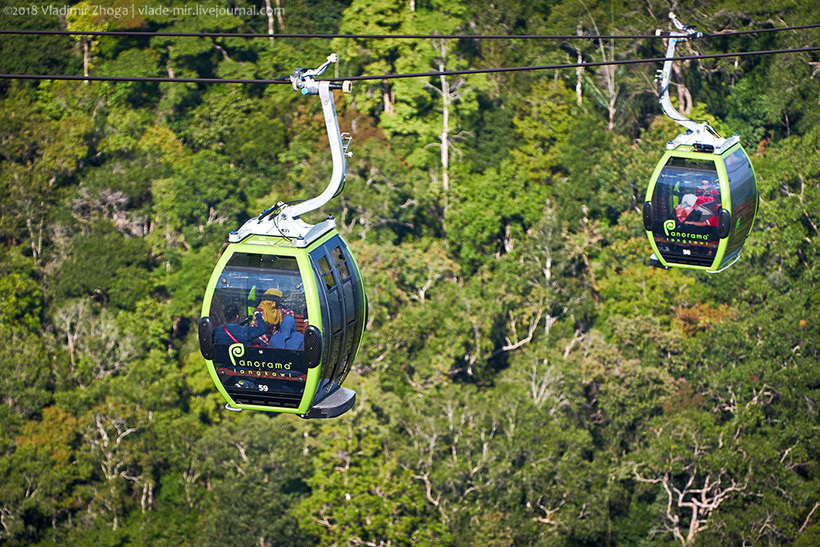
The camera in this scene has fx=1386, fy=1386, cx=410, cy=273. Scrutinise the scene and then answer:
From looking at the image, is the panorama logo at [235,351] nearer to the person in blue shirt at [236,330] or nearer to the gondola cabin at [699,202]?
the person in blue shirt at [236,330]

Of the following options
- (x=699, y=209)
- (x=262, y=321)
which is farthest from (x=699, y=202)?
(x=262, y=321)

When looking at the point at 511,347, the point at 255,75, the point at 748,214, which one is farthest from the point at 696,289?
the point at 748,214

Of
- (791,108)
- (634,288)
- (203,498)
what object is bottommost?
(203,498)

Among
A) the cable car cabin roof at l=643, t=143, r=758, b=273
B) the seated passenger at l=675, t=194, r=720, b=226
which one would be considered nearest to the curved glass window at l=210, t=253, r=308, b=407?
the cable car cabin roof at l=643, t=143, r=758, b=273

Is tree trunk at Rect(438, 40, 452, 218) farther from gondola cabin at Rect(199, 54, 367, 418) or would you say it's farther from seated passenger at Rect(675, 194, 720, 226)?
gondola cabin at Rect(199, 54, 367, 418)

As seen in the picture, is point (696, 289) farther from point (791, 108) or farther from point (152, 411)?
point (152, 411)

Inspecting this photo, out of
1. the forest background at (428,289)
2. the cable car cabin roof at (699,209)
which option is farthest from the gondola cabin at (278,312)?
the forest background at (428,289)
